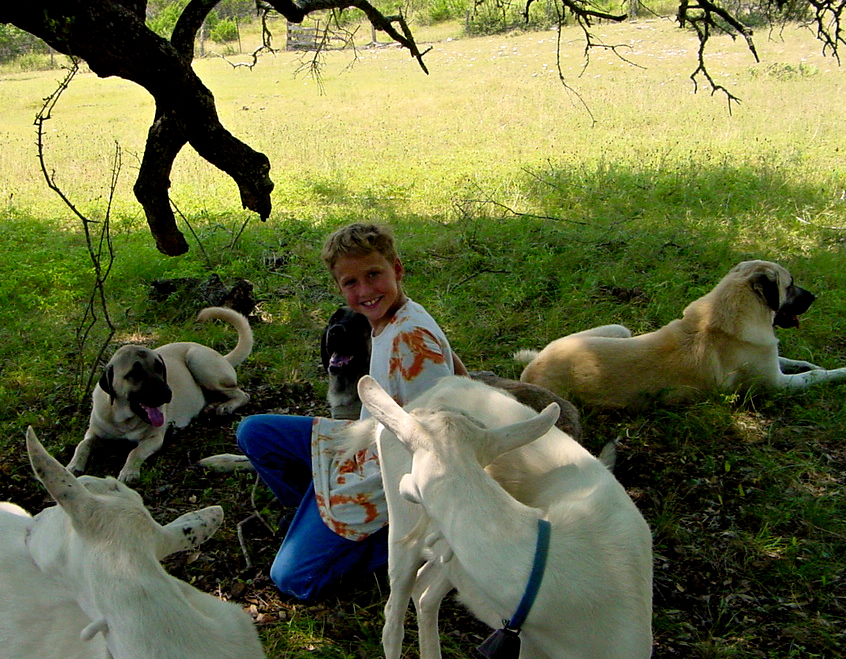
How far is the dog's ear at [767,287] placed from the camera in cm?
495

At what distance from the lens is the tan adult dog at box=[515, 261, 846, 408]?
4.75 meters

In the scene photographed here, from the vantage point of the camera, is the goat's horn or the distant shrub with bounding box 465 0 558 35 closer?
the goat's horn

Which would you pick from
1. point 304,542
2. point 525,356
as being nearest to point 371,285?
point 304,542

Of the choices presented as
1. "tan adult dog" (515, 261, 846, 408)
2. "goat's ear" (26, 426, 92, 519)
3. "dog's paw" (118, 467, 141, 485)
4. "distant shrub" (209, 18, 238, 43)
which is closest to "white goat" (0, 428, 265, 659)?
"goat's ear" (26, 426, 92, 519)

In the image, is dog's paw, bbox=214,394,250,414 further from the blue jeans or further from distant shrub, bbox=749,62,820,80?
distant shrub, bbox=749,62,820,80

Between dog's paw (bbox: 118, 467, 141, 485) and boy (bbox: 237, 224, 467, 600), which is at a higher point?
boy (bbox: 237, 224, 467, 600)

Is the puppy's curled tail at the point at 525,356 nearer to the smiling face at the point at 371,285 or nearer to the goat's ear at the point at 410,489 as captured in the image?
the smiling face at the point at 371,285

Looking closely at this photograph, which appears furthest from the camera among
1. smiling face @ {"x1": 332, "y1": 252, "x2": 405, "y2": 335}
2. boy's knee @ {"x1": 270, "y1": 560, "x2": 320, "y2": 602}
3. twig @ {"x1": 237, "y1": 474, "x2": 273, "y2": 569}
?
twig @ {"x1": 237, "y1": 474, "x2": 273, "y2": 569}

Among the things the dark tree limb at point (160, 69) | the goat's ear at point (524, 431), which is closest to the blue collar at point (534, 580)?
the goat's ear at point (524, 431)

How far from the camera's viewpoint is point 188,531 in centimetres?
210

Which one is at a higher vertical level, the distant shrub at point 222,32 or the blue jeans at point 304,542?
the distant shrub at point 222,32

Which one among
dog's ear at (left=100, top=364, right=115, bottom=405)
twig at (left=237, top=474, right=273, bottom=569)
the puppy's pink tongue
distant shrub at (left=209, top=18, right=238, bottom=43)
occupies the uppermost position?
distant shrub at (left=209, top=18, right=238, bottom=43)

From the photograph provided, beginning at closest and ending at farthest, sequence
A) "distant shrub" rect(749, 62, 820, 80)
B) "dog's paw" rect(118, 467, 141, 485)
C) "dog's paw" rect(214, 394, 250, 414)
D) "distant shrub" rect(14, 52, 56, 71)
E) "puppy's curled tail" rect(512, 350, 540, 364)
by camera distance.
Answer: "dog's paw" rect(118, 467, 141, 485) < "dog's paw" rect(214, 394, 250, 414) < "puppy's curled tail" rect(512, 350, 540, 364) < "distant shrub" rect(749, 62, 820, 80) < "distant shrub" rect(14, 52, 56, 71)

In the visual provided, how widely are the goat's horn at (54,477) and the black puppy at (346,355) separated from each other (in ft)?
8.20
